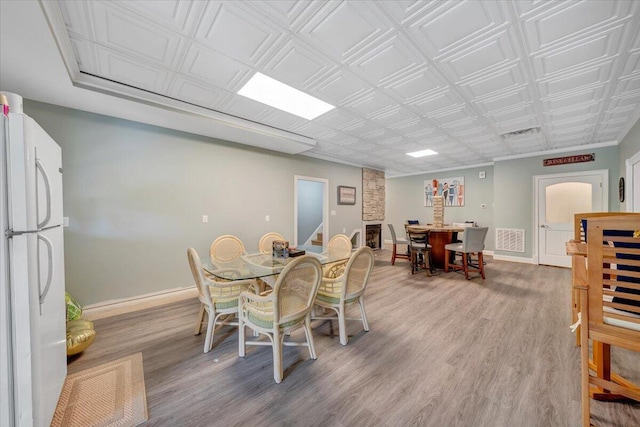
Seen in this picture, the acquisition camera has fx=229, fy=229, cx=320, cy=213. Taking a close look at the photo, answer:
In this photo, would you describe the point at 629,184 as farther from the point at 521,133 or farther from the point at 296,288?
the point at 296,288

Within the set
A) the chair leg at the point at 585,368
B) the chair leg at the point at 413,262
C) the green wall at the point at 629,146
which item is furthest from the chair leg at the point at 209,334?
the green wall at the point at 629,146

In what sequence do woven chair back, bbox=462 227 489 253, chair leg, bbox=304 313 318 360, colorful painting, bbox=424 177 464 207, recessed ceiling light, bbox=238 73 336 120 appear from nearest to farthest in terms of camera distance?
1. chair leg, bbox=304 313 318 360
2. recessed ceiling light, bbox=238 73 336 120
3. woven chair back, bbox=462 227 489 253
4. colorful painting, bbox=424 177 464 207

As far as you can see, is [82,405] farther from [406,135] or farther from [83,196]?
[406,135]

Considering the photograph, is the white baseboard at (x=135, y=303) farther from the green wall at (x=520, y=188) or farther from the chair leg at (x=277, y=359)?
the green wall at (x=520, y=188)

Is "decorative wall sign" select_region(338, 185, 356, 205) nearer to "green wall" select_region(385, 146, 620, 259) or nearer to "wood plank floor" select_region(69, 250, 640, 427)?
"green wall" select_region(385, 146, 620, 259)

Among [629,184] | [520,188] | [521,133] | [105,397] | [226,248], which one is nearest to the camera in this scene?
[105,397]

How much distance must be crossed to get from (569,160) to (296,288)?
6.68 metres

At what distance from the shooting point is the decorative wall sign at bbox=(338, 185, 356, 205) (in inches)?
242

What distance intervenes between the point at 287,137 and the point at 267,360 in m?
3.30

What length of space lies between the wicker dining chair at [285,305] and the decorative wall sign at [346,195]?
446 cm

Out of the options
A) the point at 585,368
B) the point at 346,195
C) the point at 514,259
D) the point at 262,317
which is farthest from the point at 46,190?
the point at 514,259

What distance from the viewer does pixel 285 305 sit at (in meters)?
1.73

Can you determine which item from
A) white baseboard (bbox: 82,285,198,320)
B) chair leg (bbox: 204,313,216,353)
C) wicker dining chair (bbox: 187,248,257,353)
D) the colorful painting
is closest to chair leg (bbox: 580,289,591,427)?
wicker dining chair (bbox: 187,248,257,353)

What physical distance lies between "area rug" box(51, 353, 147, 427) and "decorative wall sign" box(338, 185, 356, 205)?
16.4 ft
